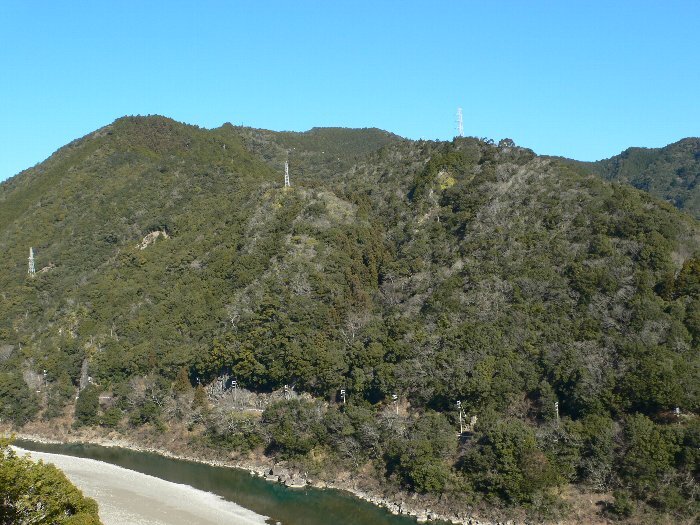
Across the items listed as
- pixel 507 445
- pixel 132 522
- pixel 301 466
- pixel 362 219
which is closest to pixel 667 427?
pixel 507 445

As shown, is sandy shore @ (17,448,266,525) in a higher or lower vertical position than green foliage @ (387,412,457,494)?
lower

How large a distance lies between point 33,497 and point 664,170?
112 metres

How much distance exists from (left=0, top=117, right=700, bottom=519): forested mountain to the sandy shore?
693 cm

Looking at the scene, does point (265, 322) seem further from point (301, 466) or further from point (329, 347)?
point (301, 466)

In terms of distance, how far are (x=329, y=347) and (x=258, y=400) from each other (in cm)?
695

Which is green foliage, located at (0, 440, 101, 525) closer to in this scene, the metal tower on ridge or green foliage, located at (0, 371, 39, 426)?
green foliage, located at (0, 371, 39, 426)

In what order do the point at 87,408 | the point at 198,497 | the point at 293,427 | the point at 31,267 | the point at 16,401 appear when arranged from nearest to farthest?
1. the point at 198,497
2. the point at 293,427
3. the point at 87,408
4. the point at 16,401
5. the point at 31,267

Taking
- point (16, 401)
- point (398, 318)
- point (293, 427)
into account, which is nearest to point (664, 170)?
point (398, 318)

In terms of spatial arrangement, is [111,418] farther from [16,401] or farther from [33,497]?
[33,497]

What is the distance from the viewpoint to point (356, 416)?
4422cm

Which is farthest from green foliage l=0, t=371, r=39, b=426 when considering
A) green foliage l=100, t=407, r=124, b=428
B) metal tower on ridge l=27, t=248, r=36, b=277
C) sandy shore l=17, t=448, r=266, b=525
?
metal tower on ridge l=27, t=248, r=36, b=277

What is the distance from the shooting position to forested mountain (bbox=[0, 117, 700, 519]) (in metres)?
37.7

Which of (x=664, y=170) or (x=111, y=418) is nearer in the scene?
(x=111, y=418)

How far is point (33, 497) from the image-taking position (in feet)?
80.2
